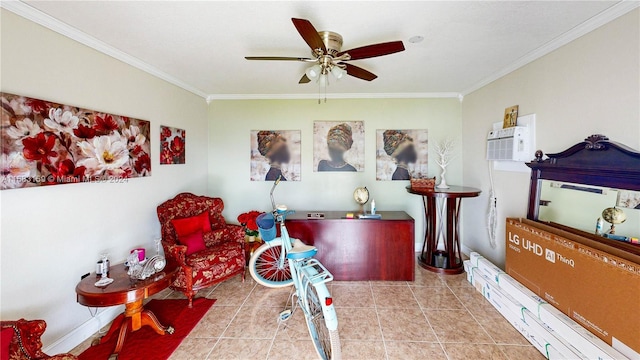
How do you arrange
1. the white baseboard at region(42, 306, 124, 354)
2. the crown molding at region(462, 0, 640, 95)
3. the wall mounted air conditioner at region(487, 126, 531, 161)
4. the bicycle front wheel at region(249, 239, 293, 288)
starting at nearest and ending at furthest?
the crown molding at region(462, 0, 640, 95)
the white baseboard at region(42, 306, 124, 354)
the wall mounted air conditioner at region(487, 126, 531, 161)
the bicycle front wheel at region(249, 239, 293, 288)

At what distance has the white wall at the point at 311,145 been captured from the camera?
3.99 m

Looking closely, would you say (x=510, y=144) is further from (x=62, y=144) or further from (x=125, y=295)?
(x=62, y=144)

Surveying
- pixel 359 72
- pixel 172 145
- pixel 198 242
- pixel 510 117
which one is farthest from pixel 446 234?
pixel 172 145

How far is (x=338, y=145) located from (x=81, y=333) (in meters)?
3.65

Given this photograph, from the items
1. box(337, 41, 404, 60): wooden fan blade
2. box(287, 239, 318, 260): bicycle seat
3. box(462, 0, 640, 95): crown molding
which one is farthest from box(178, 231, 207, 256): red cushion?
box(462, 0, 640, 95): crown molding

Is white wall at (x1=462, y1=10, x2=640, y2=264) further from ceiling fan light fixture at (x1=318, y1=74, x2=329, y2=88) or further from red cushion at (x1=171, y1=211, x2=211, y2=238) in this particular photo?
red cushion at (x1=171, y1=211, x2=211, y2=238)

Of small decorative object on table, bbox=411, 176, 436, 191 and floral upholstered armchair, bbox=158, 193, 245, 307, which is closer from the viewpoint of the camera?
floral upholstered armchair, bbox=158, 193, 245, 307

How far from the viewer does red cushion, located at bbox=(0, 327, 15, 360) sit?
1.21 meters

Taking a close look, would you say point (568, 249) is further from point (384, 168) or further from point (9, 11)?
point (9, 11)

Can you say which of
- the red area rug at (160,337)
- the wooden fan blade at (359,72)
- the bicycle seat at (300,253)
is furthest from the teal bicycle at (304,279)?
the wooden fan blade at (359,72)

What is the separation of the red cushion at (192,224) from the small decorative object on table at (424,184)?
2.80 meters

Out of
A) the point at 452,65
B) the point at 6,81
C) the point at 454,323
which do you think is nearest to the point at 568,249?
the point at 454,323

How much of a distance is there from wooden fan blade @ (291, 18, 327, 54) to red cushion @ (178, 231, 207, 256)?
8.01ft

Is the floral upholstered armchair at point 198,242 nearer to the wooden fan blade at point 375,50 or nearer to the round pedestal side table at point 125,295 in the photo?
the round pedestal side table at point 125,295
